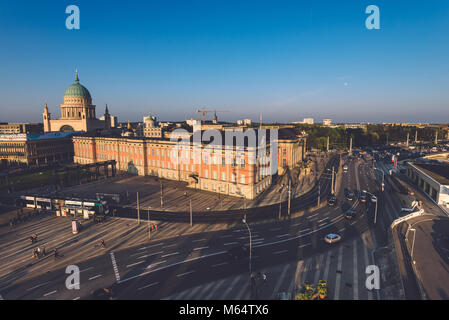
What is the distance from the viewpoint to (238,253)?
35.9 m

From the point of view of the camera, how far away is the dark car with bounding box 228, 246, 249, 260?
35594mm

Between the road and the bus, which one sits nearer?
the road

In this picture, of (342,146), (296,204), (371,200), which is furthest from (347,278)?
(342,146)

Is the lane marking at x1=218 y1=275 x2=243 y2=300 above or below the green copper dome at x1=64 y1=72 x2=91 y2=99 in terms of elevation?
below

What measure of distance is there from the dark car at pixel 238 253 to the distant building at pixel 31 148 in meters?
105

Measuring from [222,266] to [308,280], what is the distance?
35.7ft

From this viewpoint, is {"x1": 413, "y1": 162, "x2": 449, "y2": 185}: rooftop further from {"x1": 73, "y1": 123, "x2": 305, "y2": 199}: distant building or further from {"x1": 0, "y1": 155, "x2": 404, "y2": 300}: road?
{"x1": 73, "y1": 123, "x2": 305, "y2": 199}: distant building

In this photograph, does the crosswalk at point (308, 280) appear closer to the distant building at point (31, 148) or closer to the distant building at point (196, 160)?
the distant building at point (196, 160)

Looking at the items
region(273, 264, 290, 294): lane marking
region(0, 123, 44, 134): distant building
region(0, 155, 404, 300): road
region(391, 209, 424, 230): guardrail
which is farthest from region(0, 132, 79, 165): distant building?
region(391, 209, 424, 230): guardrail

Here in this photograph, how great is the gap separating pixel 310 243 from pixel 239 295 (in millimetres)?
16621

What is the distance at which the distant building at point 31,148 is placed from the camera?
335 feet

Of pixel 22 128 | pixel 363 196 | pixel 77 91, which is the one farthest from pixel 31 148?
pixel 363 196

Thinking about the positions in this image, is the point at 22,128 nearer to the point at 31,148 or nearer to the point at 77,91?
the point at 77,91
